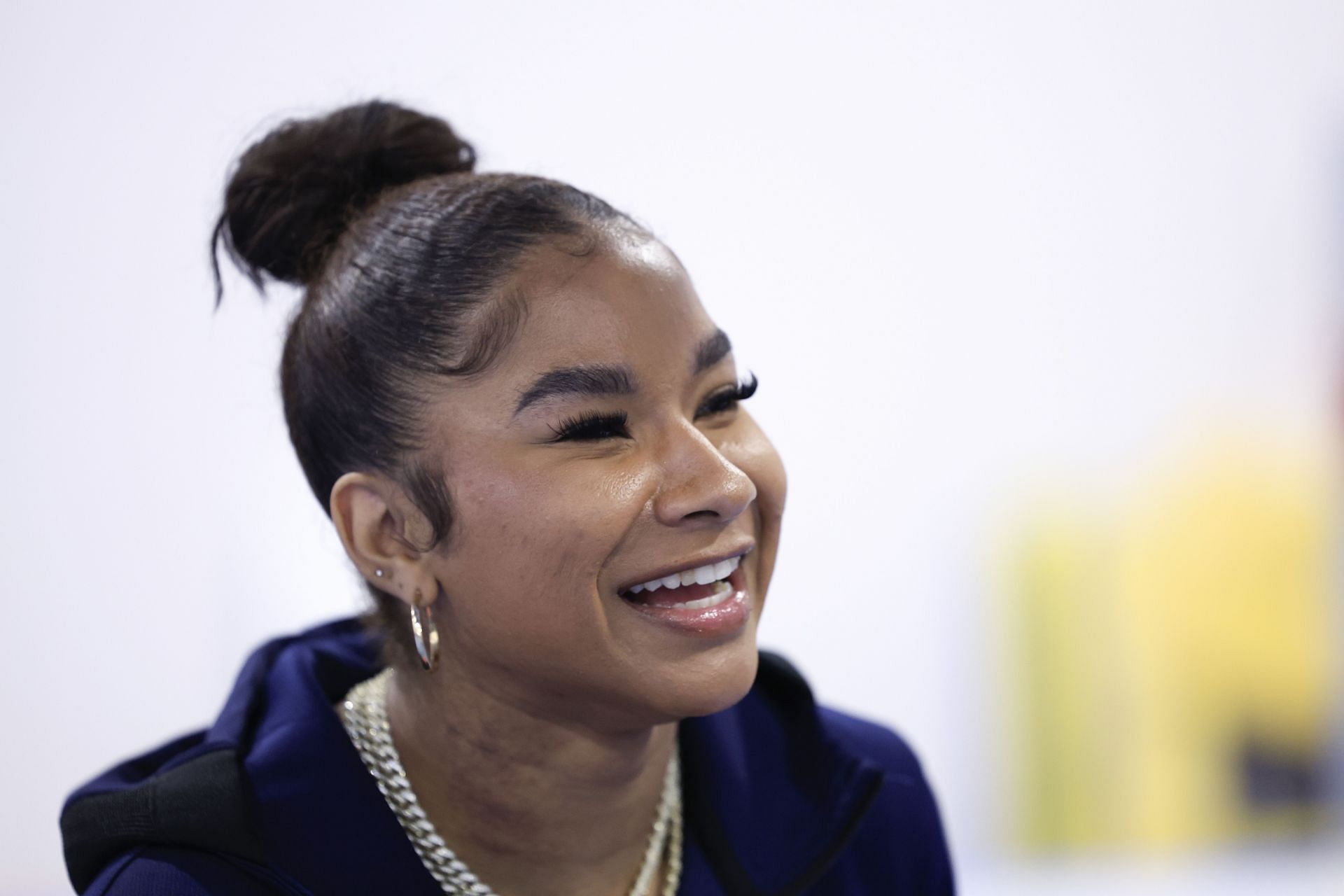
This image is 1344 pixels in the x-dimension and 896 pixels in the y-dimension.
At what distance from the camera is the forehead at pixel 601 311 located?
104 centimetres

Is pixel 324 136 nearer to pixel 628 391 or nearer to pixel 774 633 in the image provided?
pixel 628 391

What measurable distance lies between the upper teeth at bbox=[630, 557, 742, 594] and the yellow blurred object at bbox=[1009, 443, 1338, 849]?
4.08 ft

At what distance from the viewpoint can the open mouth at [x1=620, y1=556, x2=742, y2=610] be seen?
1043 mm

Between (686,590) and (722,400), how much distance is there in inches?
6.4

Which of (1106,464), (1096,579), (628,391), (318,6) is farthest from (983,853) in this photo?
(318,6)

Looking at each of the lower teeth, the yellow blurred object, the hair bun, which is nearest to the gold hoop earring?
the lower teeth

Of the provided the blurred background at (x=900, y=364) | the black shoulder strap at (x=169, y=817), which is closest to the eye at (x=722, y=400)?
the black shoulder strap at (x=169, y=817)

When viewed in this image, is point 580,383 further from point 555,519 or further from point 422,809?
point 422,809

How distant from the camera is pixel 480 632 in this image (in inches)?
42.5

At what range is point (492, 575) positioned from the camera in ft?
3.43

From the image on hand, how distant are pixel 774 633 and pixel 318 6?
1.08 metres

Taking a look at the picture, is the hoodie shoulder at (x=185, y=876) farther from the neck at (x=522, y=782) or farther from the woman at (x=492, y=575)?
the neck at (x=522, y=782)

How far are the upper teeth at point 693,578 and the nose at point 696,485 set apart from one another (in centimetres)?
4

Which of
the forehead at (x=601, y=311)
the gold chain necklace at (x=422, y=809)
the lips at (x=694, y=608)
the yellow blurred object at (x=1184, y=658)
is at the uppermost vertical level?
the forehead at (x=601, y=311)
